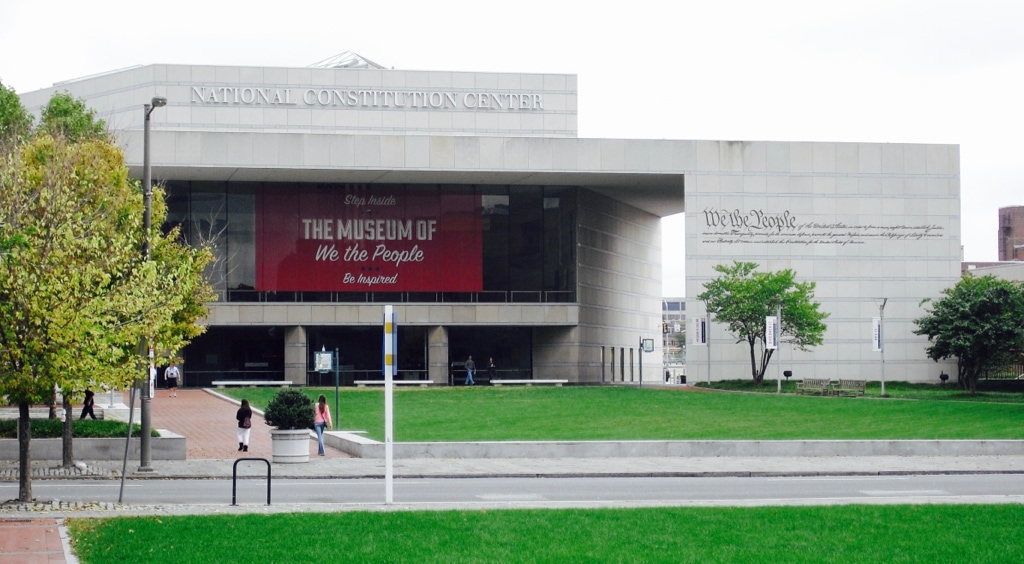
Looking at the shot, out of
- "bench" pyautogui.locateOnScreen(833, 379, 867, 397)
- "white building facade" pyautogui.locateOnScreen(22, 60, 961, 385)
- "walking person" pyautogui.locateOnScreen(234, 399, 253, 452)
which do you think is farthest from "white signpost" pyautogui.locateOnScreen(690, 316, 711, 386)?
"walking person" pyautogui.locateOnScreen(234, 399, 253, 452)

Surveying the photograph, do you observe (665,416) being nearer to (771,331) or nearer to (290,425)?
(290,425)

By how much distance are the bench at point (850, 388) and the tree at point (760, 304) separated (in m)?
6.27

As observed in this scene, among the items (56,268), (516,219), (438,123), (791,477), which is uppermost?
(438,123)

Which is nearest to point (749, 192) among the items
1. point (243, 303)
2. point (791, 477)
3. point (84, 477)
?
point (243, 303)

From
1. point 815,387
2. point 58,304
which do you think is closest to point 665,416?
point 815,387

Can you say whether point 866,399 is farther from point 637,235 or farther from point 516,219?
point 637,235

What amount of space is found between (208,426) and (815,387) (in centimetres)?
2946

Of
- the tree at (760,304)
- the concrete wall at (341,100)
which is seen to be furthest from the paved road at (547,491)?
the concrete wall at (341,100)

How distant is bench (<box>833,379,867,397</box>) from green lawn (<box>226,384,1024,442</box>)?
2983 millimetres

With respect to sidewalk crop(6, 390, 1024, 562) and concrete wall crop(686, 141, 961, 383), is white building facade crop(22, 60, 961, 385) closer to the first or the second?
concrete wall crop(686, 141, 961, 383)

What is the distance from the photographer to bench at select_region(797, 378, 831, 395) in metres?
57.4

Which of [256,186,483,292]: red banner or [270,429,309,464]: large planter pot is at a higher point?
[256,186,483,292]: red banner

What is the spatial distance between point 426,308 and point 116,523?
5352 centimetres

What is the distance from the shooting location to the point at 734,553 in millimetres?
15047
